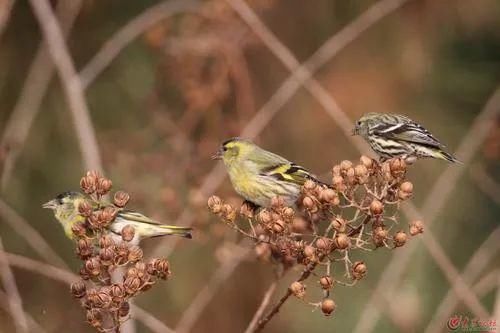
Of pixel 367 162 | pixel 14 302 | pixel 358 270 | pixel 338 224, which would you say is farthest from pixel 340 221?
pixel 14 302

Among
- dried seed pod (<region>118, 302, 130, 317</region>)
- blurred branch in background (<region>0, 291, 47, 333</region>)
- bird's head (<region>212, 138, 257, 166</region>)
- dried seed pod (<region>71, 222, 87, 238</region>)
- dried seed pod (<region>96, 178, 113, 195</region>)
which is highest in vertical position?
bird's head (<region>212, 138, 257, 166</region>)

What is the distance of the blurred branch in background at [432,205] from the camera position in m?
4.03

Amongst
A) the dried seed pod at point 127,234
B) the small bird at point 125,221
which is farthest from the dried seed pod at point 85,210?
the small bird at point 125,221

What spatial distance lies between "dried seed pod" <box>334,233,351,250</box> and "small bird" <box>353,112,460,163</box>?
2.95 feet

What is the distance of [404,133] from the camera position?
3404 mm

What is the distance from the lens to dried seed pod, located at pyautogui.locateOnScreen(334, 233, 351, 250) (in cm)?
244

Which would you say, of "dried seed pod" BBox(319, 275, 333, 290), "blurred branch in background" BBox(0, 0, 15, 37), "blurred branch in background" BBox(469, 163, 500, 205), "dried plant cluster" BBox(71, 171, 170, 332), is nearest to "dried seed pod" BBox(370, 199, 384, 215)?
"dried seed pod" BBox(319, 275, 333, 290)

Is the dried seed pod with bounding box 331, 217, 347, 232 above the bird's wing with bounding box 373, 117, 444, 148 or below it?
below

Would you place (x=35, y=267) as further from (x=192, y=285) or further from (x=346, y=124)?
(x=192, y=285)

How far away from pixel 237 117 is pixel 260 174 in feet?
6.10

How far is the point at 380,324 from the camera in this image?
17.7 ft

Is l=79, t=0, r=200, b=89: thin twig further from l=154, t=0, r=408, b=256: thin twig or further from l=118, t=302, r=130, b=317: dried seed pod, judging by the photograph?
l=118, t=302, r=130, b=317: dried seed pod

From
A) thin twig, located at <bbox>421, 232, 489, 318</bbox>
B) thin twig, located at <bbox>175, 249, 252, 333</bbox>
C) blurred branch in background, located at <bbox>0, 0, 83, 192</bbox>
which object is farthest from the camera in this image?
blurred branch in background, located at <bbox>0, 0, 83, 192</bbox>

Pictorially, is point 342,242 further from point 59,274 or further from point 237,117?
point 237,117
